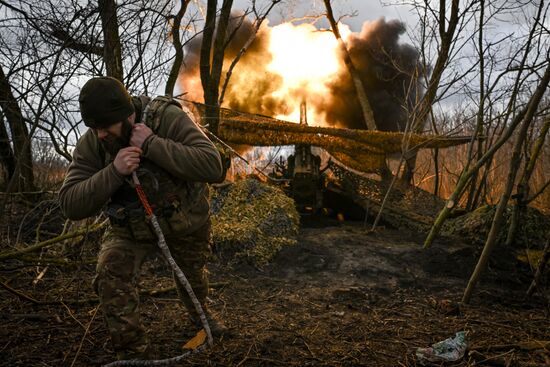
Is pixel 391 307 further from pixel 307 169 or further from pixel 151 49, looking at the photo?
pixel 307 169

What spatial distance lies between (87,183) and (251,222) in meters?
3.87

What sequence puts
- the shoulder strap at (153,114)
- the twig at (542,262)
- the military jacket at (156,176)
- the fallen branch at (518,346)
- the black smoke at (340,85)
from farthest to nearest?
the black smoke at (340,85) → the twig at (542,262) → the fallen branch at (518,346) → the shoulder strap at (153,114) → the military jacket at (156,176)

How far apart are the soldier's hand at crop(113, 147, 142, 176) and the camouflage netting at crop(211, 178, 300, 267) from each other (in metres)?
3.42

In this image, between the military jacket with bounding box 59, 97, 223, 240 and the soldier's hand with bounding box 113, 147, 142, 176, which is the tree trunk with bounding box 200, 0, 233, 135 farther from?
the soldier's hand with bounding box 113, 147, 142, 176

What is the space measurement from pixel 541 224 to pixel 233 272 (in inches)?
172

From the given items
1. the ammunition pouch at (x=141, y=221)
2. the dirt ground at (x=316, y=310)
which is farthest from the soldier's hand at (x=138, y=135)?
the dirt ground at (x=316, y=310)

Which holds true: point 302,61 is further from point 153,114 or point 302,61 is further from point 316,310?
point 153,114

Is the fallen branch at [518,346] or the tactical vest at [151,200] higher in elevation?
the tactical vest at [151,200]

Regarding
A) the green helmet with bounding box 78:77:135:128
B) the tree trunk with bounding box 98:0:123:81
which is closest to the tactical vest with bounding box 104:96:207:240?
the green helmet with bounding box 78:77:135:128

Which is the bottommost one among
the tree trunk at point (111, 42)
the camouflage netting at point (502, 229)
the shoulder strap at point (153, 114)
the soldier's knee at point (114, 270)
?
the camouflage netting at point (502, 229)

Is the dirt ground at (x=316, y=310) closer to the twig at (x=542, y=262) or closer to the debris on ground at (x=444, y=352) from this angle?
the debris on ground at (x=444, y=352)

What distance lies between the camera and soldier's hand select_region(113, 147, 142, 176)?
231 centimetres

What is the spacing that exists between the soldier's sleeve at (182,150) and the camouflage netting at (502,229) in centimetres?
485

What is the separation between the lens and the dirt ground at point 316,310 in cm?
294
